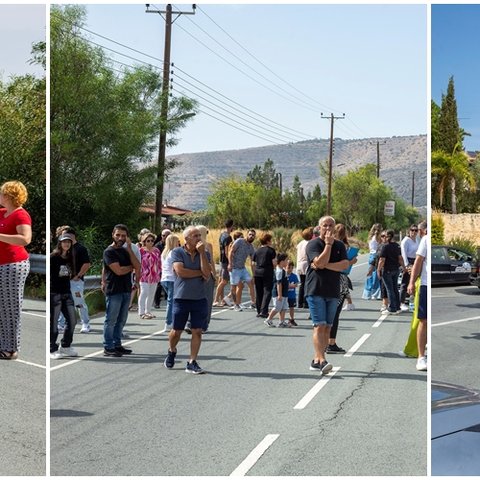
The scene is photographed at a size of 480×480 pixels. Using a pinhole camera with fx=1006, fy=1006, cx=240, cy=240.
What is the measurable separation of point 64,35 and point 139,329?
3779 millimetres

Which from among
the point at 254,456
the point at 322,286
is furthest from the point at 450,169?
the point at 322,286

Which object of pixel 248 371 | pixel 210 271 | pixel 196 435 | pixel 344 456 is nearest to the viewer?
pixel 344 456

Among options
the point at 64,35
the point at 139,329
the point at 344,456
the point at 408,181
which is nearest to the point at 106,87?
the point at 64,35

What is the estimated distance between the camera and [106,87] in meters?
5.86

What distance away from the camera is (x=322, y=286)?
269 inches

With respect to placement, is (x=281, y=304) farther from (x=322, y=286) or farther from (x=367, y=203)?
(x=322, y=286)

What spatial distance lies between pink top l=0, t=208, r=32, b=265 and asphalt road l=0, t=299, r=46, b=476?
39 centimetres

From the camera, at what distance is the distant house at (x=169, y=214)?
20.4ft

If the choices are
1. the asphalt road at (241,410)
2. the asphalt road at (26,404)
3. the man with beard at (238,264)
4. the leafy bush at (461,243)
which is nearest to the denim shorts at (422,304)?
the leafy bush at (461,243)

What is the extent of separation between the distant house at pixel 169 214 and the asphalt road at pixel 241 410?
3.30 feet

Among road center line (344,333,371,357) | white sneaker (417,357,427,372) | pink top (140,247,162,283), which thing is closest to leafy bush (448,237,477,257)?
white sneaker (417,357,427,372)

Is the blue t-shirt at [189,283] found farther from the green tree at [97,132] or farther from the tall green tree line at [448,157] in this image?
the tall green tree line at [448,157]

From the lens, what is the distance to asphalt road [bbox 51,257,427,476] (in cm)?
482

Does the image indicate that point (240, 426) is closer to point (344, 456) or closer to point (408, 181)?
point (344, 456)
